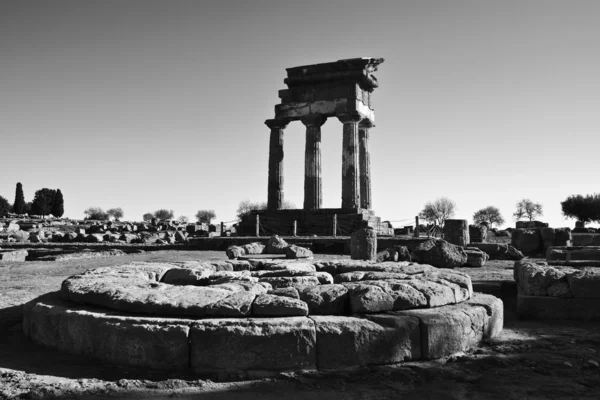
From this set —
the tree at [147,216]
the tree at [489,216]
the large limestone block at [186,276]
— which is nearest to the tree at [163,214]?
the tree at [147,216]

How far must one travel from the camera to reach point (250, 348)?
359cm

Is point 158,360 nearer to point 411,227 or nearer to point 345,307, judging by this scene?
point 345,307

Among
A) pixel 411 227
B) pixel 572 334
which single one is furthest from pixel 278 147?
pixel 572 334

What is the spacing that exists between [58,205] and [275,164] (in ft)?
189

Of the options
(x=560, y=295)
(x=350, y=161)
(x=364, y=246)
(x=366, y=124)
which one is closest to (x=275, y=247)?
(x=364, y=246)

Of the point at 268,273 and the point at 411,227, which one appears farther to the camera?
the point at 411,227

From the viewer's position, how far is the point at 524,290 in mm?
6496

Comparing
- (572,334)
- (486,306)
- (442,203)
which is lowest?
(572,334)

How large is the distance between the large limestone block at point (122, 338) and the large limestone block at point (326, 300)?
3.44ft

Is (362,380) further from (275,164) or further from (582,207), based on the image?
(582,207)

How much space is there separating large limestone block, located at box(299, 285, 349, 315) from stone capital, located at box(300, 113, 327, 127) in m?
20.3

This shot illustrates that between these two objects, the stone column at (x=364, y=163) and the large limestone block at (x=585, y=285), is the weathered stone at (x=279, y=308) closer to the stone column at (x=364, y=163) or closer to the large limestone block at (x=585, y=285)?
the large limestone block at (x=585, y=285)

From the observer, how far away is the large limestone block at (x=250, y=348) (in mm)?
3590

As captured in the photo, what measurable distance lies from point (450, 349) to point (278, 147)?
71.5 ft
